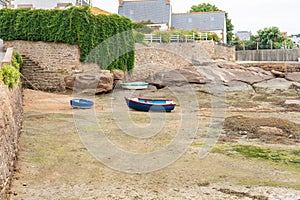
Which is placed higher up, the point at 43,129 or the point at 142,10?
the point at 142,10

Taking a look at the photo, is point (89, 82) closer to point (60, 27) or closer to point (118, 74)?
point (118, 74)

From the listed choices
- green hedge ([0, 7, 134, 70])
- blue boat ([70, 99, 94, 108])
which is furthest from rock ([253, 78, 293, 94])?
blue boat ([70, 99, 94, 108])

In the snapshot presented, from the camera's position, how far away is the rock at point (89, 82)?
70.7 ft

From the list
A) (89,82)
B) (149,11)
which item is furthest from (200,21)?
(89,82)

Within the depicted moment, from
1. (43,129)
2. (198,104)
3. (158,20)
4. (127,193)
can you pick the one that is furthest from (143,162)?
(158,20)

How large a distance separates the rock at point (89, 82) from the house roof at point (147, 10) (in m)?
24.5

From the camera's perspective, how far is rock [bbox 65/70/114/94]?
21.6 metres

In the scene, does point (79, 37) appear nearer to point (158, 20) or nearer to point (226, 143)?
point (226, 143)

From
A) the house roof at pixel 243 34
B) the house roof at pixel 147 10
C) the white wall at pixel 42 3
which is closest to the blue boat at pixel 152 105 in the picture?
the white wall at pixel 42 3

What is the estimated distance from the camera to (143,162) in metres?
8.59

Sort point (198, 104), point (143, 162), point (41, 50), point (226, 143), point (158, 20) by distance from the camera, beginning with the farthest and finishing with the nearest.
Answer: point (158, 20)
point (41, 50)
point (198, 104)
point (226, 143)
point (143, 162)

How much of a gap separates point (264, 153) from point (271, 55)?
3336cm

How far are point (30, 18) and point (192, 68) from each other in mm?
11959

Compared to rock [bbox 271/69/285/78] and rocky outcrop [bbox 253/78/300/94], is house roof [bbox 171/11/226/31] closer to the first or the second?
rock [bbox 271/69/285/78]
